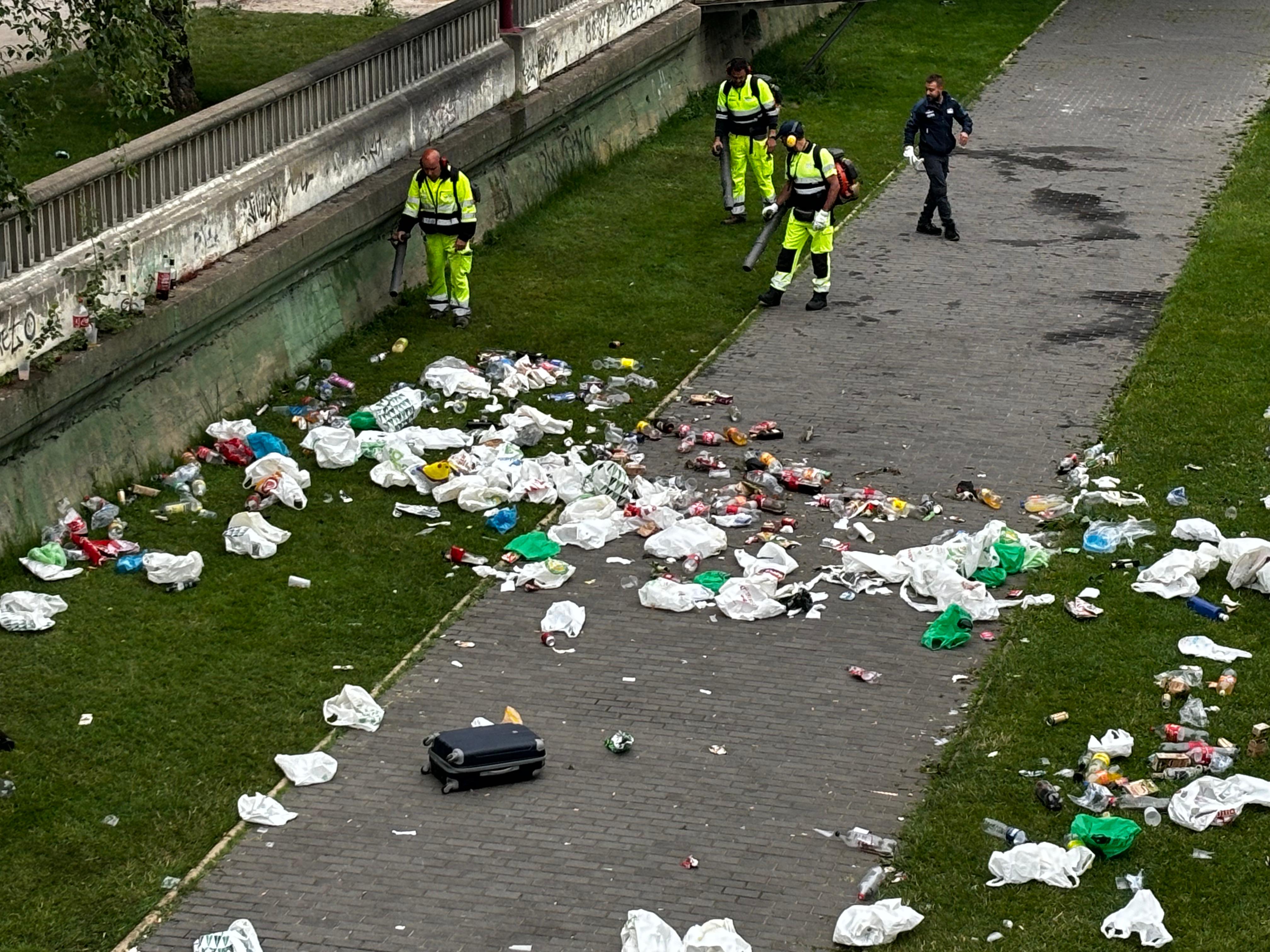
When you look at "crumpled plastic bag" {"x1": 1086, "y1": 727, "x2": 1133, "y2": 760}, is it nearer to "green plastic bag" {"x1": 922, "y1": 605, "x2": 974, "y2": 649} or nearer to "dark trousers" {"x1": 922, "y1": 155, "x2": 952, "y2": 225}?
"green plastic bag" {"x1": 922, "y1": 605, "x2": 974, "y2": 649}

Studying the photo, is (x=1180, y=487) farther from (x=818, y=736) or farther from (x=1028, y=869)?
(x=1028, y=869)

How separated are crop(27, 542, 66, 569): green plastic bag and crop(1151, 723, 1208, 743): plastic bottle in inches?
272

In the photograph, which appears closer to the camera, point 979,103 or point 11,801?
point 11,801

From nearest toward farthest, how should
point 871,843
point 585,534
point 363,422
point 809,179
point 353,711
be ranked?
point 871,843 → point 353,711 → point 585,534 → point 363,422 → point 809,179

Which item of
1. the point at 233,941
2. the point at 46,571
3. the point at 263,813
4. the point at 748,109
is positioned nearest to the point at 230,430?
the point at 46,571

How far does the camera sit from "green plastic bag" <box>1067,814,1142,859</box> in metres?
9.67

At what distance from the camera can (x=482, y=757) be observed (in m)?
10.4

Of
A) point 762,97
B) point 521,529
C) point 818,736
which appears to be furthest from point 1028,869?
point 762,97

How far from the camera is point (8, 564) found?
12.6m

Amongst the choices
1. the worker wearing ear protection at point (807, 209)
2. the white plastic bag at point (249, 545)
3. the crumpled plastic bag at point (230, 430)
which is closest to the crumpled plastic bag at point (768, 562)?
the white plastic bag at point (249, 545)

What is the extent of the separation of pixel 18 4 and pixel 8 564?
3.71 metres

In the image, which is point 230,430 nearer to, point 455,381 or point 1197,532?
point 455,381

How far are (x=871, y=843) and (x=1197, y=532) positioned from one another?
4.37 metres

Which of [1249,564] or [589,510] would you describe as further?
[589,510]
